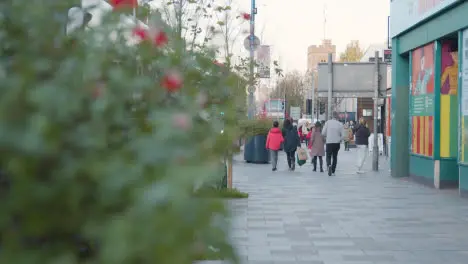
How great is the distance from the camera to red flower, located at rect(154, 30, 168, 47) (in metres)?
2.24

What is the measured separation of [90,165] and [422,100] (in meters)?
16.4

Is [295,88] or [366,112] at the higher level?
[295,88]

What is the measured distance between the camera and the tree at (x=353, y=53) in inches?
3778

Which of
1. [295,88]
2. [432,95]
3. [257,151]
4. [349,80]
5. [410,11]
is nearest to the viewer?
[432,95]

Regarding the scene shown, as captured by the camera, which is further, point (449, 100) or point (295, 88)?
point (295, 88)

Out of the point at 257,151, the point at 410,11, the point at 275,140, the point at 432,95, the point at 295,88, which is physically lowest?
the point at 257,151

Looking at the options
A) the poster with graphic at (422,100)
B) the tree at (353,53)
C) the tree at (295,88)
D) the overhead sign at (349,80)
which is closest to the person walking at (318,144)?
the overhead sign at (349,80)

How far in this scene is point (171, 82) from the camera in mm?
2139

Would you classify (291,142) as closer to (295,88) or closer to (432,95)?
(432,95)

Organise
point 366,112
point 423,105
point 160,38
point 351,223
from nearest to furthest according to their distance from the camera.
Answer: point 160,38, point 351,223, point 423,105, point 366,112

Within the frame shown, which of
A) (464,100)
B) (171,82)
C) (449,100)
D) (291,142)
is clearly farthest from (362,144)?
(171,82)

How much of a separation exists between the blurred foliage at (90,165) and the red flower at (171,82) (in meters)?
0.16

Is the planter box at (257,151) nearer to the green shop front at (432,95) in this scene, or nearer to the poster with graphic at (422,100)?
the green shop front at (432,95)

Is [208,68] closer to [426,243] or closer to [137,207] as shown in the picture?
[137,207]
